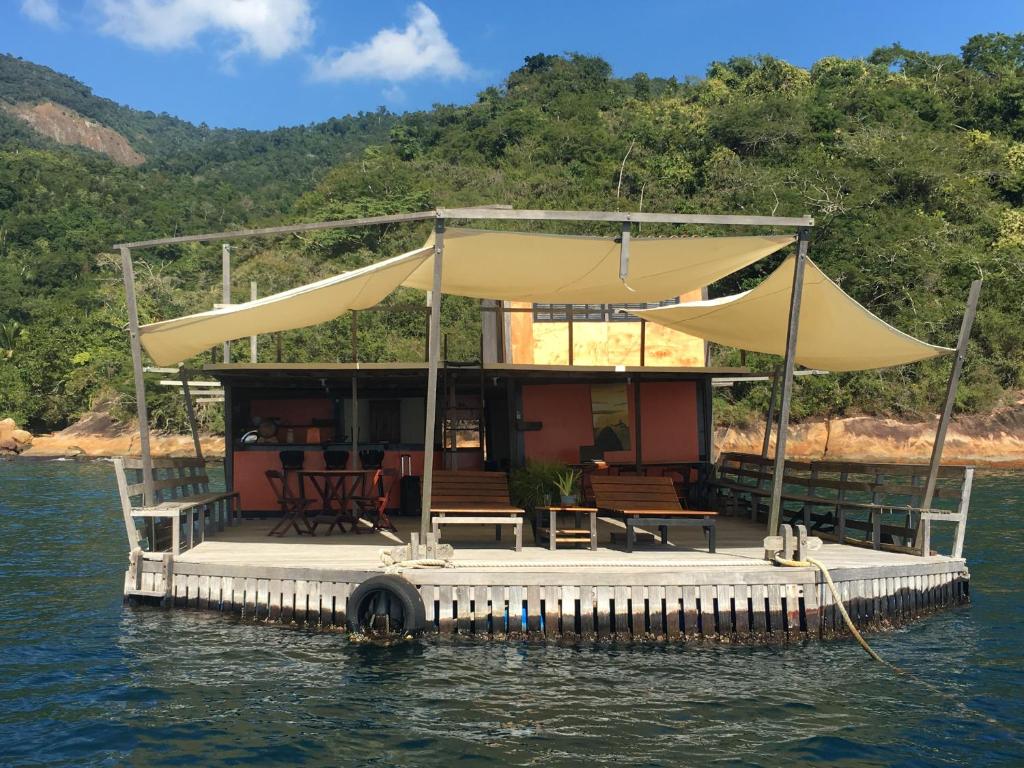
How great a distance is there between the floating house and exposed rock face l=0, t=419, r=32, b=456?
36.6 meters

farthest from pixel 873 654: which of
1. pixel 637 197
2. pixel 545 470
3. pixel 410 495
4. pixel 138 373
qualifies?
pixel 637 197

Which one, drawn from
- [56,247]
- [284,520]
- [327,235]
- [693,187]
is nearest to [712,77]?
[693,187]

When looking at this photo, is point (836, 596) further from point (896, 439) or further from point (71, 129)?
point (71, 129)

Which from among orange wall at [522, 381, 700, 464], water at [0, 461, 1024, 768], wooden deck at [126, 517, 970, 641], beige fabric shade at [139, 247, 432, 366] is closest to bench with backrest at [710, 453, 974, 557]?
wooden deck at [126, 517, 970, 641]

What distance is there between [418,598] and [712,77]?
60.8 m

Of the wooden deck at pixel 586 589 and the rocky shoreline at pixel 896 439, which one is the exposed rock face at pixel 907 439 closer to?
the rocky shoreline at pixel 896 439

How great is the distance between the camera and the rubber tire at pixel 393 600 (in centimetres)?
927

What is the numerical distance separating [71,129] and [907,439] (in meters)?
133

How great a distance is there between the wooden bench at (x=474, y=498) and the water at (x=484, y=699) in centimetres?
171

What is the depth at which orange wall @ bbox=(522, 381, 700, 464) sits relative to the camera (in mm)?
14914

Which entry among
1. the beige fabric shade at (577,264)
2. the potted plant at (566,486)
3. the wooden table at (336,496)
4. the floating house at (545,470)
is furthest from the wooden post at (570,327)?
the wooden table at (336,496)

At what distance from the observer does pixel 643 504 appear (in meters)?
11.4

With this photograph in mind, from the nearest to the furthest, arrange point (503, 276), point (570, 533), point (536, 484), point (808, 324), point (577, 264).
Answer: point (577, 264), point (503, 276), point (570, 533), point (808, 324), point (536, 484)

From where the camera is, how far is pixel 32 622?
11.3 meters
